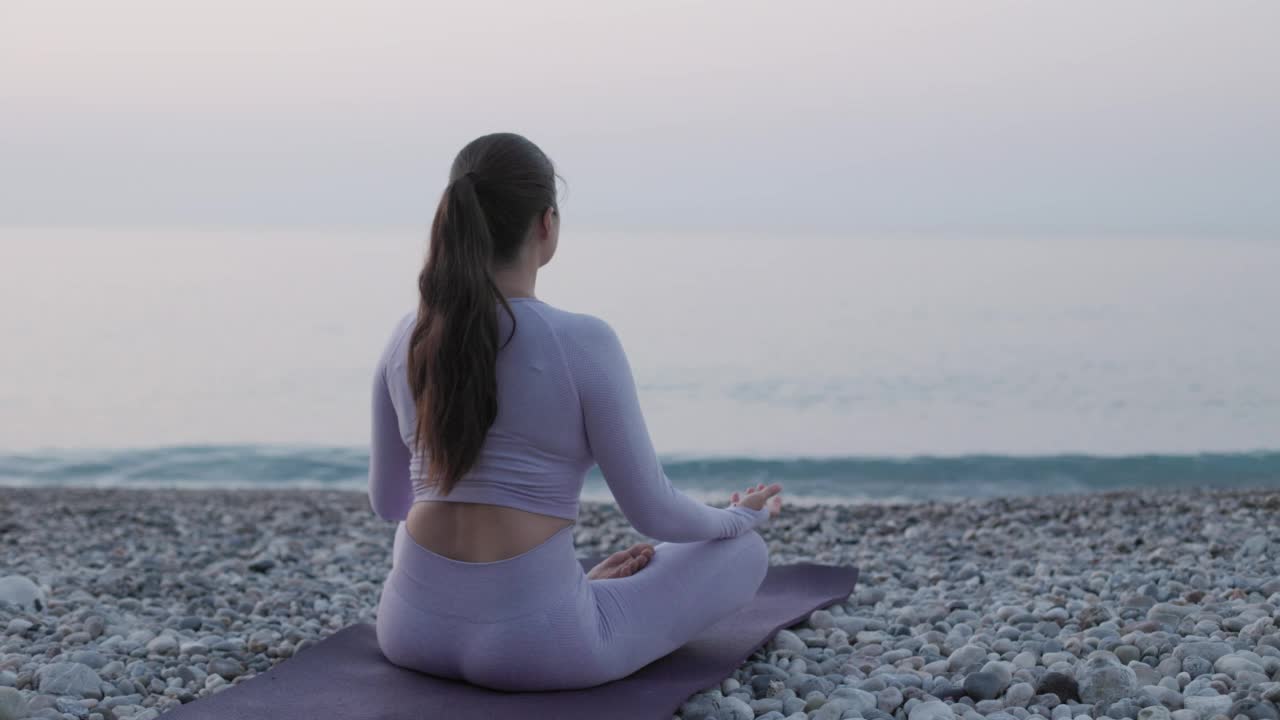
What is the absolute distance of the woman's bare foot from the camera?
3695 mm

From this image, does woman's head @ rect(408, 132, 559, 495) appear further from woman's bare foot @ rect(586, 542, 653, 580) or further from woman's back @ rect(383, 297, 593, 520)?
woman's bare foot @ rect(586, 542, 653, 580)

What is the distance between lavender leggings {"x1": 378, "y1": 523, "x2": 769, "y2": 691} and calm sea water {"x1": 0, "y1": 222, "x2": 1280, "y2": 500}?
0.95 meters

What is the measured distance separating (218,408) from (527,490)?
16744mm

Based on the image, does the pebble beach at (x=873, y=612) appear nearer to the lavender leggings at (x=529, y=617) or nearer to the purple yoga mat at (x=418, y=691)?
the purple yoga mat at (x=418, y=691)

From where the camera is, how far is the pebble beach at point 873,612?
339 centimetres

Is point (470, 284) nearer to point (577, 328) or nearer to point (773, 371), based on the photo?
point (577, 328)

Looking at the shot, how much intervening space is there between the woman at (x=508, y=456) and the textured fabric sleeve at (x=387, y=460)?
0.01 m

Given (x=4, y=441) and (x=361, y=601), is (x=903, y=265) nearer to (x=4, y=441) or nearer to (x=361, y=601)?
(x=4, y=441)

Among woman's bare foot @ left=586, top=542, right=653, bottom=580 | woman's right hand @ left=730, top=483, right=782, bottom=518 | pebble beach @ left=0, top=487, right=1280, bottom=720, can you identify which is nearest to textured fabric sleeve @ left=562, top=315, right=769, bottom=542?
woman's bare foot @ left=586, top=542, right=653, bottom=580

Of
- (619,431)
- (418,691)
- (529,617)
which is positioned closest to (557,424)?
(619,431)

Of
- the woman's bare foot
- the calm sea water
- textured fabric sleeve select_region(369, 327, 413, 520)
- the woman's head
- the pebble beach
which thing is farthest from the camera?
the calm sea water

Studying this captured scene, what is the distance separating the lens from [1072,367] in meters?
22.0

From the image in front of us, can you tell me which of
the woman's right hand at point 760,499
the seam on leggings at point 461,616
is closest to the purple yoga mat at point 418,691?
the seam on leggings at point 461,616

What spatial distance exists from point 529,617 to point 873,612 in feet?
6.58
